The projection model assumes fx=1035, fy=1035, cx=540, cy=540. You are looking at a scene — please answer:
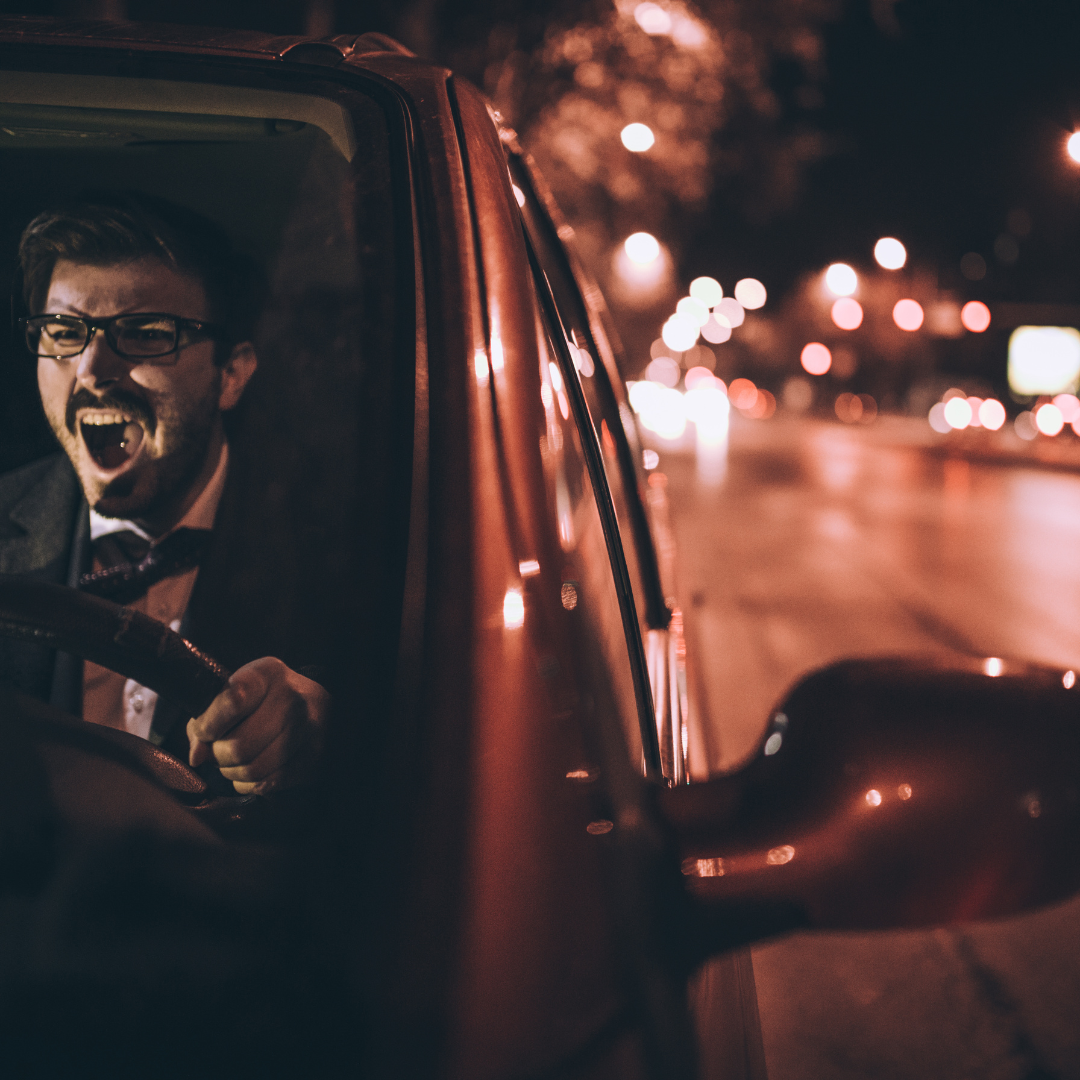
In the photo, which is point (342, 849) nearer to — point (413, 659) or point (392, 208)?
point (413, 659)

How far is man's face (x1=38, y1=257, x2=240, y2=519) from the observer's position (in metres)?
1.46

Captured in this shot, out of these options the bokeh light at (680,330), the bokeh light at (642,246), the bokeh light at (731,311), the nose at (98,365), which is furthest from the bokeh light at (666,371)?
the nose at (98,365)

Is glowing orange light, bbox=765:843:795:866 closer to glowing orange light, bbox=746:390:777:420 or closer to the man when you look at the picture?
the man

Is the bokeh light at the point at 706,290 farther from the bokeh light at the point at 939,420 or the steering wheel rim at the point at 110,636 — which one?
the steering wheel rim at the point at 110,636

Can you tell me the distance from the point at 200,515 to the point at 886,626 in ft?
23.5

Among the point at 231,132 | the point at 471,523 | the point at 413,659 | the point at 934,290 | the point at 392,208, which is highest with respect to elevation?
the point at 934,290

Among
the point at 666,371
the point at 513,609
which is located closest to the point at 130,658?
the point at 513,609

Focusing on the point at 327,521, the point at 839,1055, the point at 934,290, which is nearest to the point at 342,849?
the point at 327,521

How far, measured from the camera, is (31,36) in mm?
1289

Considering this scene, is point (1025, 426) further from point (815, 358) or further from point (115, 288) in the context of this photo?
point (815, 358)

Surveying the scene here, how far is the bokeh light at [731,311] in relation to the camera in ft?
261

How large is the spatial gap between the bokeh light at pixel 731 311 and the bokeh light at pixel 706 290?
1.73 metres

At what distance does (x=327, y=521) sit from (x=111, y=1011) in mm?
554

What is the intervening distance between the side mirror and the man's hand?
38cm
